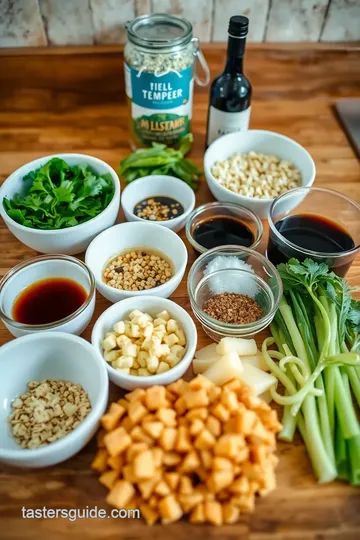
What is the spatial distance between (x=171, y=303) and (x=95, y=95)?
36.2 inches

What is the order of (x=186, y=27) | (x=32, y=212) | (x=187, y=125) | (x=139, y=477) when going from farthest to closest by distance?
1. (x=187, y=125)
2. (x=186, y=27)
3. (x=32, y=212)
4. (x=139, y=477)

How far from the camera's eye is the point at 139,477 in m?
0.81

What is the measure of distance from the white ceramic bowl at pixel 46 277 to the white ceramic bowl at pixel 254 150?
1.48 feet

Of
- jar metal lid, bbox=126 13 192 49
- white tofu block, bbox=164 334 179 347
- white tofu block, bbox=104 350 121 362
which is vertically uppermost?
jar metal lid, bbox=126 13 192 49

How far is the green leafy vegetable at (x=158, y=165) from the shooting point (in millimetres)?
1394

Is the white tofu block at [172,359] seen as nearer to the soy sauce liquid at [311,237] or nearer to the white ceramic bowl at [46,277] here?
the white ceramic bowl at [46,277]

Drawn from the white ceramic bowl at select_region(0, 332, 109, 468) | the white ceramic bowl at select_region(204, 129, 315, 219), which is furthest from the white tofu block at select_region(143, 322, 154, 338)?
the white ceramic bowl at select_region(204, 129, 315, 219)

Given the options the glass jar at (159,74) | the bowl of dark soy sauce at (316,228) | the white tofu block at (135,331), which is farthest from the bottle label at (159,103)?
the white tofu block at (135,331)

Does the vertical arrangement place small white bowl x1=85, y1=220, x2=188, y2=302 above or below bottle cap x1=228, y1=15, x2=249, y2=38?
below

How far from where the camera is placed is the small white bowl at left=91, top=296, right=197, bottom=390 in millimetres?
969

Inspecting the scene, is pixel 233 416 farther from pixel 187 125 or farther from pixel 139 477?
pixel 187 125

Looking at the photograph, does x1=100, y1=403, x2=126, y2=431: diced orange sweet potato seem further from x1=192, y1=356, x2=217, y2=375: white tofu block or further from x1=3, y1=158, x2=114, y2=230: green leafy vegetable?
x1=3, y1=158, x2=114, y2=230: green leafy vegetable

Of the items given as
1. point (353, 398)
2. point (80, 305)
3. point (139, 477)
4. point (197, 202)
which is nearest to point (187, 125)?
point (197, 202)

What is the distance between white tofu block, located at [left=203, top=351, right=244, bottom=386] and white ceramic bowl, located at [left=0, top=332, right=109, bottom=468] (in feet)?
0.73
